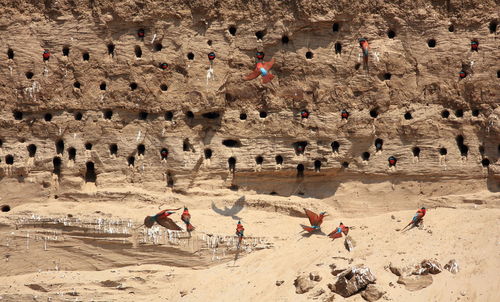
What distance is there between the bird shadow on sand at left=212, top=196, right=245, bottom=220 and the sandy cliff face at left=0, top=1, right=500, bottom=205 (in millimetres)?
444

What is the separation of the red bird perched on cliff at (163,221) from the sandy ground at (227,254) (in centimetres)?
24

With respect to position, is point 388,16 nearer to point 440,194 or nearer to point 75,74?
point 440,194

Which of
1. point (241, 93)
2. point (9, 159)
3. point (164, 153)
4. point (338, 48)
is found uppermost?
point (338, 48)

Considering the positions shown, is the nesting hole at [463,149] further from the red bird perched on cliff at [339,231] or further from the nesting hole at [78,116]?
the nesting hole at [78,116]

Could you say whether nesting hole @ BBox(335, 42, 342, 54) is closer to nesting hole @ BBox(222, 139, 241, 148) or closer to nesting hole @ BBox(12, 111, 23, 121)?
nesting hole @ BBox(222, 139, 241, 148)

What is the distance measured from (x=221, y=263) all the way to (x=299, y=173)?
2.42m

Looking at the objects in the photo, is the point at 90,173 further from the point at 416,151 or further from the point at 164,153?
the point at 416,151

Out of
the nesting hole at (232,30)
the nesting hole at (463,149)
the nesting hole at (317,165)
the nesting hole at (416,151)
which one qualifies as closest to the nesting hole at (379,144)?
the nesting hole at (416,151)

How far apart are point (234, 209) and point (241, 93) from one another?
231 centimetres

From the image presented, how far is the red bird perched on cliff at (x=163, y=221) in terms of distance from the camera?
15.8 m

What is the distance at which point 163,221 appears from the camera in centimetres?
1591

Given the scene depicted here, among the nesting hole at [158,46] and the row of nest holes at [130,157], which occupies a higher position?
the nesting hole at [158,46]

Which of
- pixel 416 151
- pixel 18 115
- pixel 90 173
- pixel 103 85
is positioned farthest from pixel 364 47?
pixel 18 115

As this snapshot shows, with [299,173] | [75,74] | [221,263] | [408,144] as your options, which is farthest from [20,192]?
A: [408,144]
